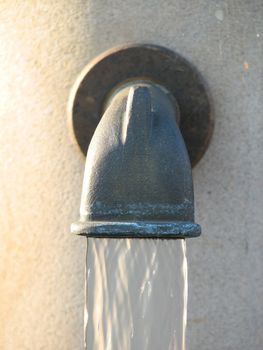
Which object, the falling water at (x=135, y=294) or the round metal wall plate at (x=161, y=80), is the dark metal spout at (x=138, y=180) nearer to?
the falling water at (x=135, y=294)

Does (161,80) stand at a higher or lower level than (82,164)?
higher

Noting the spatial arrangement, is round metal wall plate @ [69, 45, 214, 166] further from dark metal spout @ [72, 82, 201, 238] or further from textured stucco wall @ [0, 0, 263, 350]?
dark metal spout @ [72, 82, 201, 238]

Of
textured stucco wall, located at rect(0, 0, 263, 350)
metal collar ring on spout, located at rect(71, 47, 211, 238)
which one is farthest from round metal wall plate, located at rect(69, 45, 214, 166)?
metal collar ring on spout, located at rect(71, 47, 211, 238)

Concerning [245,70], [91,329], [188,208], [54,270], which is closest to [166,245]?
[188,208]

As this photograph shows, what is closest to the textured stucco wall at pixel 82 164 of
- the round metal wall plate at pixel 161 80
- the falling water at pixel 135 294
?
the round metal wall plate at pixel 161 80

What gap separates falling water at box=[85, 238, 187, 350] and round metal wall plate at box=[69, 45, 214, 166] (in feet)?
0.94

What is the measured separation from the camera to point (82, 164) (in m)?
1.33

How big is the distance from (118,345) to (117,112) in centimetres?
40

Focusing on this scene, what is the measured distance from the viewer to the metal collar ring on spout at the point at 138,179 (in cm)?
96

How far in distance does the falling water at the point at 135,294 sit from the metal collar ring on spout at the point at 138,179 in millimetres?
98

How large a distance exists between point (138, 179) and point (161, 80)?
36cm

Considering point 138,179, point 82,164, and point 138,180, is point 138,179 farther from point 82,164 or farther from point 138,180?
point 82,164

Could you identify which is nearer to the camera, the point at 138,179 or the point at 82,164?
the point at 138,179

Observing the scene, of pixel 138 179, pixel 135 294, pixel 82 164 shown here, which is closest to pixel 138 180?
pixel 138 179
